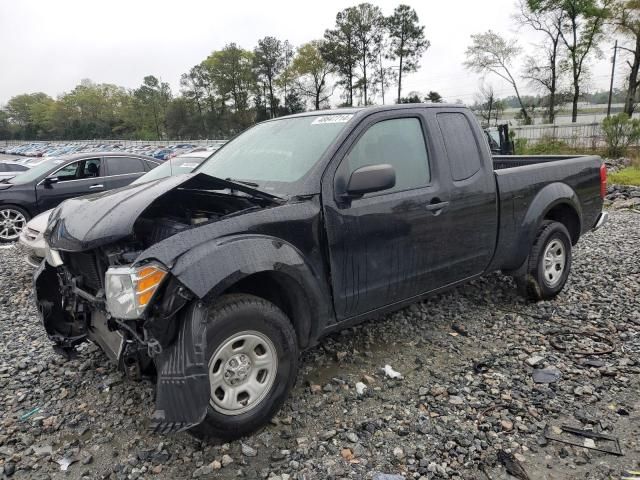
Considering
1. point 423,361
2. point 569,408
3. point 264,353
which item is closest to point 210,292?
point 264,353

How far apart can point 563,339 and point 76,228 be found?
12.7 feet

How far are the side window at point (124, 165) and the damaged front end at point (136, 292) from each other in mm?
6476

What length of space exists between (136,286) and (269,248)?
759 millimetres

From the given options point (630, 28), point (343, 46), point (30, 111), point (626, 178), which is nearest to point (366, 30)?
point (343, 46)

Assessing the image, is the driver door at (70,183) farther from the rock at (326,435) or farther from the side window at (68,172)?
the rock at (326,435)

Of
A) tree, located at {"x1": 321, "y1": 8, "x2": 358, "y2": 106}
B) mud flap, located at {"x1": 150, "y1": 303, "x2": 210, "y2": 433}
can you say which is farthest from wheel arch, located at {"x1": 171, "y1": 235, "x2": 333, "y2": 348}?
tree, located at {"x1": 321, "y1": 8, "x2": 358, "y2": 106}

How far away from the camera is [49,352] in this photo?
4.21m

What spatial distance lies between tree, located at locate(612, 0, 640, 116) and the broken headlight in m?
48.4

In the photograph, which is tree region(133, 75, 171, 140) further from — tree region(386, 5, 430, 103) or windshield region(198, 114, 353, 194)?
windshield region(198, 114, 353, 194)

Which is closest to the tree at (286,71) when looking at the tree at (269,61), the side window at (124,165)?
the tree at (269,61)

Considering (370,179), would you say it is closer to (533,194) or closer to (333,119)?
(333,119)

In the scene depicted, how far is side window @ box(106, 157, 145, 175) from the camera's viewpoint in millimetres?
9609

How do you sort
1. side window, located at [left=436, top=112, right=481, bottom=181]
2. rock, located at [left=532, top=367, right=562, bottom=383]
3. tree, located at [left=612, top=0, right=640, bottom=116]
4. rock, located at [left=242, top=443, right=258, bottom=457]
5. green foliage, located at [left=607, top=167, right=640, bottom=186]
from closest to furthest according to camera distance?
rock, located at [left=242, top=443, right=258, bottom=457] < rock, located at [left=532, top=367, right=562, bottom=383] < side window, located at [left=436, top=112, right=481, bottom=181] < green foliage, located at [left=607, top=167, right=640, bottom=186] < tree, located at [left=612, top=0, right=640, bottom=116]

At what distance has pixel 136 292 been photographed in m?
2.46
